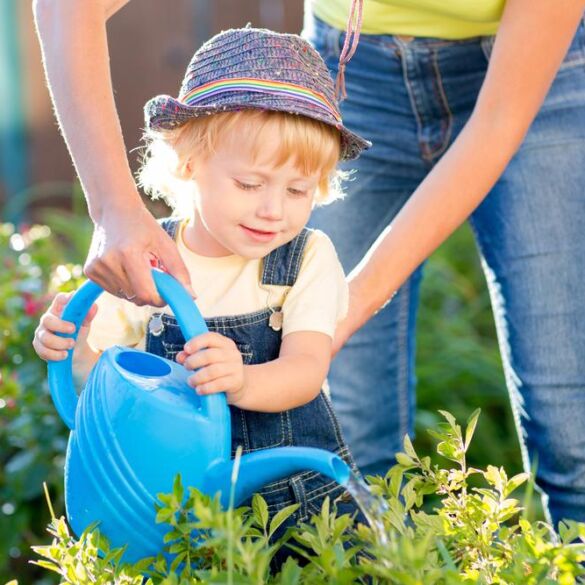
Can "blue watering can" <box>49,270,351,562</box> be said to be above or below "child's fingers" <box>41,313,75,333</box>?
below

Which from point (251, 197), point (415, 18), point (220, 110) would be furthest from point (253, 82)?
point (415, 18)

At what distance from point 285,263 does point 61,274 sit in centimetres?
70

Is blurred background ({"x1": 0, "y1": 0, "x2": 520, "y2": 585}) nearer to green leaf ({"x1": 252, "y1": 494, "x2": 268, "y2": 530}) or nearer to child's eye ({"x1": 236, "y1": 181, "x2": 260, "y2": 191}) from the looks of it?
child's eye ({"x1": 236, "y1": 181, "x2": 260, "y2": 191})

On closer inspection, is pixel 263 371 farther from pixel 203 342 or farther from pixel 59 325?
pixel 59 325

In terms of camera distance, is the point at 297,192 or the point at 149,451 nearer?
the point at 149,451

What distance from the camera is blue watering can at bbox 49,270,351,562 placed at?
147 cm

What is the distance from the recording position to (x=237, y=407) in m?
1.74

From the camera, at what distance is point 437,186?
1.95 metres

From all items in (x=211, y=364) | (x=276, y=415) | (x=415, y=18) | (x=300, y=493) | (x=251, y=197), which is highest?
(x=415, y=18)

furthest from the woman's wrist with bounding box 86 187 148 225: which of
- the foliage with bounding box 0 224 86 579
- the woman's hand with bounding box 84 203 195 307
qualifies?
the foliage with bounding box 0 224 86 579

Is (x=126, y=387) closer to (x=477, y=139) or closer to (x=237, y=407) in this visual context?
(x=237, y=407)

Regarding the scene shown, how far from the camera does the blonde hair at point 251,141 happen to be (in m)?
1.73

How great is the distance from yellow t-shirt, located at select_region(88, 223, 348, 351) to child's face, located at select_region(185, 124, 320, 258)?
0.06 metres

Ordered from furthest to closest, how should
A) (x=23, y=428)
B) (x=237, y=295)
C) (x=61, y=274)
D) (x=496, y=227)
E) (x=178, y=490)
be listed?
(x=23, y=428) → (x=61, y=274) → (x=496, y=227) → (x=237, y=295) → (x=178, y=490)
